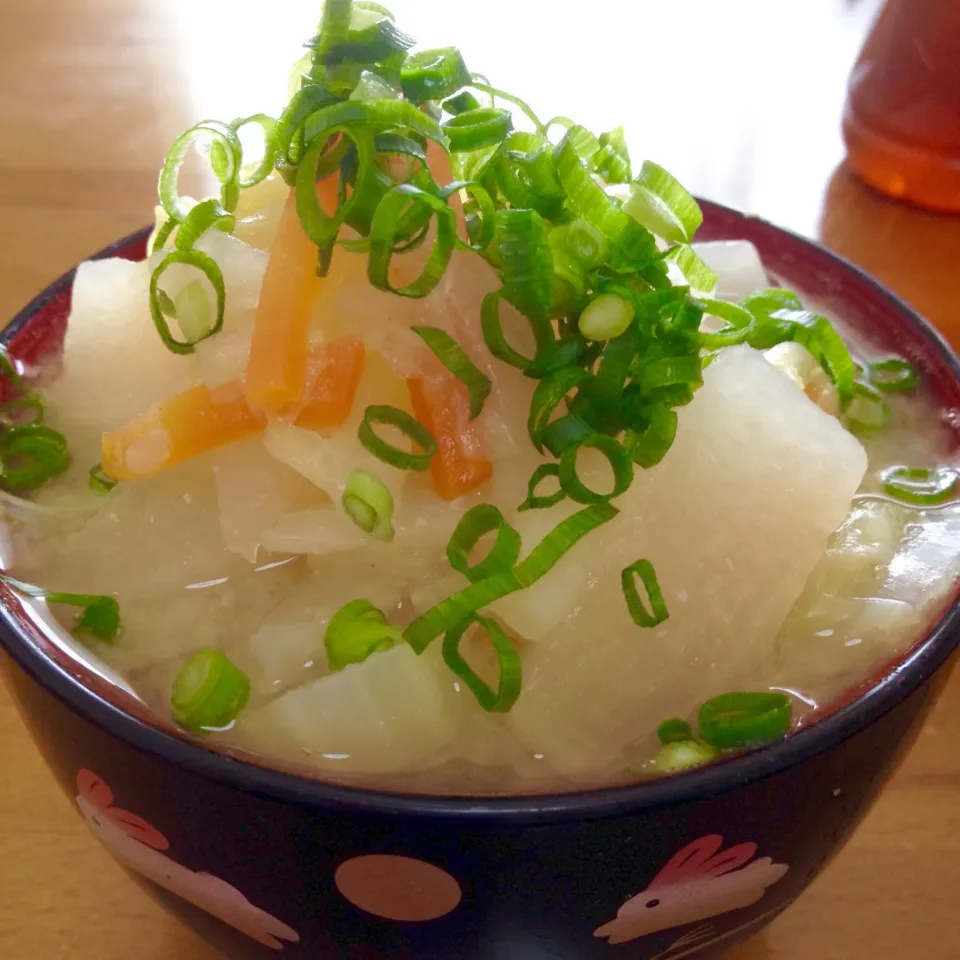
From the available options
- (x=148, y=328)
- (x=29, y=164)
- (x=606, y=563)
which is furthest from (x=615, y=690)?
(x=29, y=164)

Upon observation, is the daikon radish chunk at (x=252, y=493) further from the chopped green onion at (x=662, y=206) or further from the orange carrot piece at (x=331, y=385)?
the chopped green onion at (x=662, y=206)

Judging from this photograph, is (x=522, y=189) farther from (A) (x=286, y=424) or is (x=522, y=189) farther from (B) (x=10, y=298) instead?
(B) (x=10, y=298)

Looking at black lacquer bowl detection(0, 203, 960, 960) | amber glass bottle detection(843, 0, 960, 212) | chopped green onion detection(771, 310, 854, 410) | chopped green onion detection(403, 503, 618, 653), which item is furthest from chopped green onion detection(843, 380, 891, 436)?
amber glass bottle detection(843, 0, 960, 212)

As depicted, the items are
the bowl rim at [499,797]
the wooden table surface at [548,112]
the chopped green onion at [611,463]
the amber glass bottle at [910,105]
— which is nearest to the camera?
the bowl rim at [499,797]

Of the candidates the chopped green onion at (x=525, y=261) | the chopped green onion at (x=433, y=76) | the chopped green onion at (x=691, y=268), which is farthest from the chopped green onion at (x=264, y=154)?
the chopped green onion at (x=691, y=268)

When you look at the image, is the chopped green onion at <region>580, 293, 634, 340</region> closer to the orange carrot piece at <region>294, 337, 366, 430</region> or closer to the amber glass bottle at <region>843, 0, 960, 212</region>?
the orange carrot piece at <region>294, 337, 366, 430</region>
